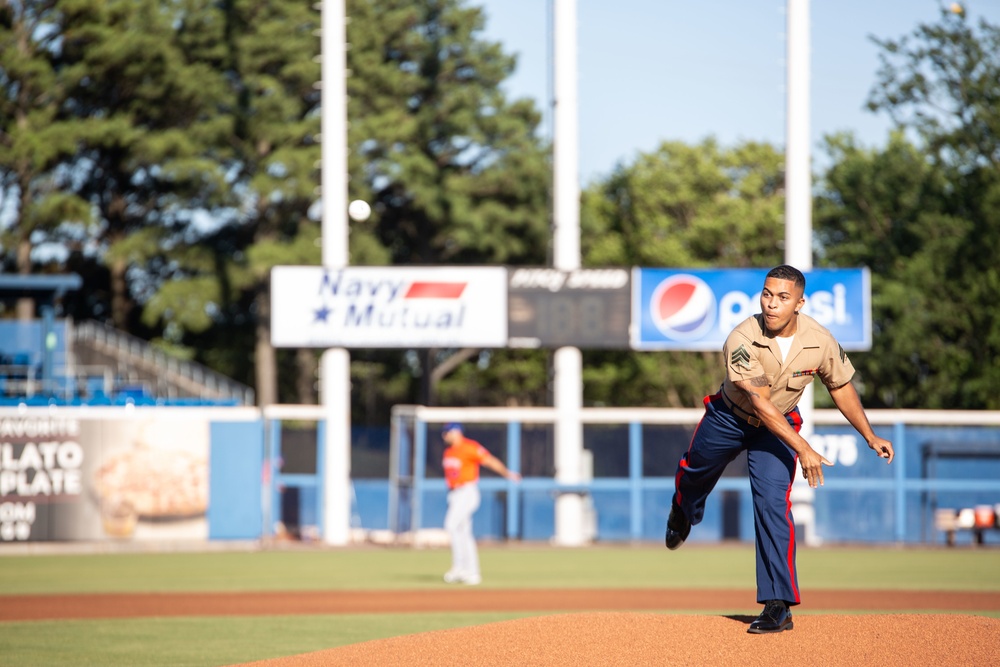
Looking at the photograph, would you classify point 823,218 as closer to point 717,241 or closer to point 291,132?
point 717,241

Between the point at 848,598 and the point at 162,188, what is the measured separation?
3546cm

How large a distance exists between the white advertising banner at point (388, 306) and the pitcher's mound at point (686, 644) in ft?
54.3

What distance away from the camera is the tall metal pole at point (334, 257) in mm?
24656

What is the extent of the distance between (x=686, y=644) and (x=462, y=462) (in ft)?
26.1

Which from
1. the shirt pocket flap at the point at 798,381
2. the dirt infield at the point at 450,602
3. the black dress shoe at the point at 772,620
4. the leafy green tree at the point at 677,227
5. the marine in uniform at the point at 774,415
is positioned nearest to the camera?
the marine in uniform at the point at 774,415

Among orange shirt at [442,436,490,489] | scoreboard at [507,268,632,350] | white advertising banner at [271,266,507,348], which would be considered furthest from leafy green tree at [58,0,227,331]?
orange shirt at [442,436,490,489]

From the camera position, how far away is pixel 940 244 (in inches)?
1805

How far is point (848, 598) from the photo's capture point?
1395 centimetres

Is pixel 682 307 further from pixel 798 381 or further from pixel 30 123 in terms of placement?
pixel 30 123

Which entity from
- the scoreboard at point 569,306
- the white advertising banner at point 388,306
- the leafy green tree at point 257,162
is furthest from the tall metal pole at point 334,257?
the leafy green tree at point 257,162

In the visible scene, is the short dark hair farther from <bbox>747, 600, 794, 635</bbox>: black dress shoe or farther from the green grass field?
the green grass field

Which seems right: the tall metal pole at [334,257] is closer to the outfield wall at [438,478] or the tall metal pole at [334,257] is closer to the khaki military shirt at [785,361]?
the outfield wall at [438,478]

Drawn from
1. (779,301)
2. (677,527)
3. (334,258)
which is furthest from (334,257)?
(779,301)

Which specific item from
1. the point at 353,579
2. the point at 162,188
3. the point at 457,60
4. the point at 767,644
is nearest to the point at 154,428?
the point at 353,579
